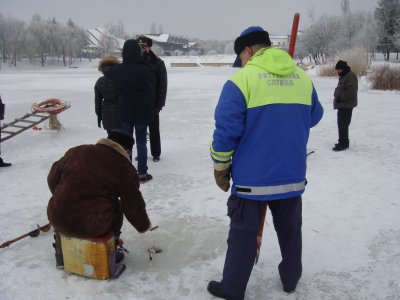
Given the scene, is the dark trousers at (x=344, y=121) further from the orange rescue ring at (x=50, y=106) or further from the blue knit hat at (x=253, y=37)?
the orange rescue ring at (x=50, y=106)

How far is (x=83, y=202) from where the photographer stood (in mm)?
2730

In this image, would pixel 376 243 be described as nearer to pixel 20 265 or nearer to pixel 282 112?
pixel 282 112

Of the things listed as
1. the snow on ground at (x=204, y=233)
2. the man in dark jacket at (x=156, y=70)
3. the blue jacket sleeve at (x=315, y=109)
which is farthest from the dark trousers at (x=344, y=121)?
the blue jacket sleeve at (x=315, y=109)

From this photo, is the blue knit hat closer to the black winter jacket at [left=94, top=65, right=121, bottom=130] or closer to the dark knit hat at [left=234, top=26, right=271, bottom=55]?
the dark knit hat at [left=234, top=26, right=271, bottom=55]

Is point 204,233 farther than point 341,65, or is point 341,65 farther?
point 341,65

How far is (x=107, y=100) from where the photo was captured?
5.48 metres

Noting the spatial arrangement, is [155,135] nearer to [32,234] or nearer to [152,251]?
[32,234]

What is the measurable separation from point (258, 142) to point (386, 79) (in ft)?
59.5

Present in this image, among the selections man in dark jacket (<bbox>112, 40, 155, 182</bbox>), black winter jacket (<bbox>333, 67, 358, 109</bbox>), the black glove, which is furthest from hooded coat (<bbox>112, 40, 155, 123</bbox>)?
black winter jacket (<bbox>333, 67, 358, 109</bbox>)

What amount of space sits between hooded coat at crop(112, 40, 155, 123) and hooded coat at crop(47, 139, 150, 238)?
2.31 meters

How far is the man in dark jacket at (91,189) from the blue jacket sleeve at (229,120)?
81cm

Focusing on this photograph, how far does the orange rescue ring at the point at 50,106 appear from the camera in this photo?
8.79m

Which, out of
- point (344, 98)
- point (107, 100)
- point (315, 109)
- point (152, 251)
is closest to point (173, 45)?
point (344, 98)

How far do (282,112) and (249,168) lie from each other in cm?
43
